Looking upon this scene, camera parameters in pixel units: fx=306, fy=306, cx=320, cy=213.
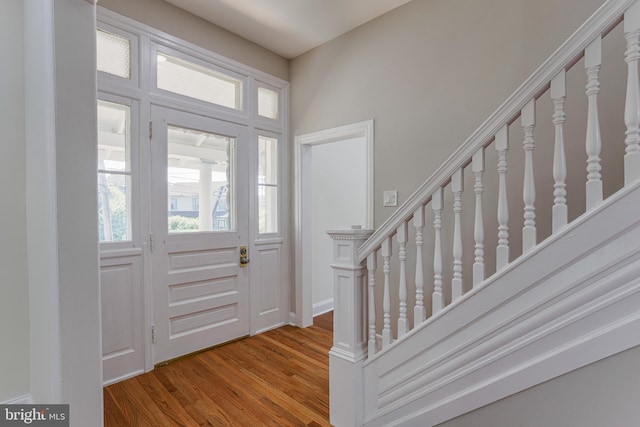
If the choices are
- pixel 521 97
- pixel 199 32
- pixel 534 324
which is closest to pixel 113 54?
pixel 199 32

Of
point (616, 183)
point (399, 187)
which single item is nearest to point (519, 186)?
point (616, 183)

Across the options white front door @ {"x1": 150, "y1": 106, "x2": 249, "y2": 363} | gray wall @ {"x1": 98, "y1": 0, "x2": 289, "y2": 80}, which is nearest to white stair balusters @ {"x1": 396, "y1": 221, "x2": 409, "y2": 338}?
white front door @ {"x1": 150, "y1": 106, "x2": 249, "y2": 363}

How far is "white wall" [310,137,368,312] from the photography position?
12.2 feet

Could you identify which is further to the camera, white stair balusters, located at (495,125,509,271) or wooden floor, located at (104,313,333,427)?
wooden floor, located at (104,313,333,427)

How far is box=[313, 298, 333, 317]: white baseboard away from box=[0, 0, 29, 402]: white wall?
8.39ft

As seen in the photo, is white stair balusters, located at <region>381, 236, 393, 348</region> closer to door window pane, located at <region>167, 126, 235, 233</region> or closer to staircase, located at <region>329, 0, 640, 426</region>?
staircase, located at <region>329, 0, 640, 426</region>

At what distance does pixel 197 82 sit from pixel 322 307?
2.81 metres

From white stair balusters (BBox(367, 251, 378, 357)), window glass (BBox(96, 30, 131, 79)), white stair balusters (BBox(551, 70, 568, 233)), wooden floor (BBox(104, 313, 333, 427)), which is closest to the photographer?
white stair balusters (BBox(551, 70, 568, 233))

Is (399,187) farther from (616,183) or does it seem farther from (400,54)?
(616,183)

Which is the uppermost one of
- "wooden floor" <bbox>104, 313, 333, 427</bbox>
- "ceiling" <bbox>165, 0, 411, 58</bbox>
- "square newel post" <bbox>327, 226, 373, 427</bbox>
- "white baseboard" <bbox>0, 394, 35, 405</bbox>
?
"ceiling" <bbox>165, 0, 411, 58</bbox>

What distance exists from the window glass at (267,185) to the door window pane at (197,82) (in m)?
0.49

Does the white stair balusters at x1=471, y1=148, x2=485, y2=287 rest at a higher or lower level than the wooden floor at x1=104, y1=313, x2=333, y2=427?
higher

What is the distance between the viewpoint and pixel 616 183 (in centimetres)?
169

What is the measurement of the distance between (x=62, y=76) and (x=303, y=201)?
2.29m
